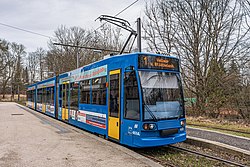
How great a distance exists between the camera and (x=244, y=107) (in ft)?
55.5

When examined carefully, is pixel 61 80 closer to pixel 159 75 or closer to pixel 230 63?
pixel 159 75

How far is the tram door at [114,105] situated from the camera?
808cm

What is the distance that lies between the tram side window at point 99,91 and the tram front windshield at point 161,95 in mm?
2309

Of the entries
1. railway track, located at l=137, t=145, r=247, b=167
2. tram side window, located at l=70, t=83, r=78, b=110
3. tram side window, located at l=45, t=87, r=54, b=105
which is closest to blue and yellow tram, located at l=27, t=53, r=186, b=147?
railway track, located at l=137, t=145, r=247, b=167

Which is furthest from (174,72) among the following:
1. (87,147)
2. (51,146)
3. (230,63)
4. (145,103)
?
(230,63)

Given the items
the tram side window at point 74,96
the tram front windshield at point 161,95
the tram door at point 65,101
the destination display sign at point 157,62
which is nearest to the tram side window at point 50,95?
the tram door at point 65,101

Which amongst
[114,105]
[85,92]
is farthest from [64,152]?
[85,92]

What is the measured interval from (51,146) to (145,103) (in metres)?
3.52

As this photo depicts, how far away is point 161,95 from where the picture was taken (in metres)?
7.50

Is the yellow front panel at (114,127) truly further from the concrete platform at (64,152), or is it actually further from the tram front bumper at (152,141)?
the tram front bumper at (152,141)

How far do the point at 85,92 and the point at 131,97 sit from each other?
4.09 meters

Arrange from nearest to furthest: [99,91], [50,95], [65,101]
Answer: [99,91] < [65,101] < [50,95]

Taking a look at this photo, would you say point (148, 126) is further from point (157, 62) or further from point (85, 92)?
point (85, 92)

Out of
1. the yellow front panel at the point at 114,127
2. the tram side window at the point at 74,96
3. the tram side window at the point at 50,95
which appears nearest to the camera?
the yellow front panel at the point at 114,127
